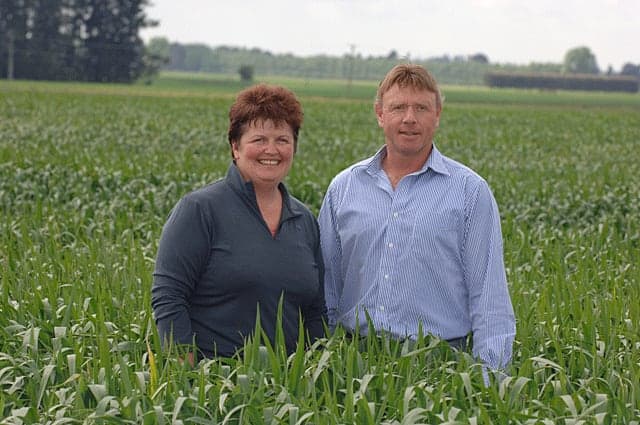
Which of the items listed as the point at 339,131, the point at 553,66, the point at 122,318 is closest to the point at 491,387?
the point at 122,318

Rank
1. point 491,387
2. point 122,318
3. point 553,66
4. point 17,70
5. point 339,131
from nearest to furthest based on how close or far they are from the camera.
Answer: point 491,387, point 122,318, point 339,131, point 17,70, point 553,66

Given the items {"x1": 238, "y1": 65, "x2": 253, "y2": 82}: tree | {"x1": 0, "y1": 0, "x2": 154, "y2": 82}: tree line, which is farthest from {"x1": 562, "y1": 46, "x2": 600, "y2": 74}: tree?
{"x1": 0, "y1": 0, "x2": 154, "y2": 82}: tree line

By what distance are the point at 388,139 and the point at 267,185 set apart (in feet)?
1.98

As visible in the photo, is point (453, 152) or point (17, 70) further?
point (17, 70)

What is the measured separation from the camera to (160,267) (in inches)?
167

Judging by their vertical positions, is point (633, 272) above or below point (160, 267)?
below

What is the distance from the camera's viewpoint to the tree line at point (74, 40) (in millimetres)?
71688

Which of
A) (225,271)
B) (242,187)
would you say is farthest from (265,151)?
(225,271)

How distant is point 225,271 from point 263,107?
2.38ft

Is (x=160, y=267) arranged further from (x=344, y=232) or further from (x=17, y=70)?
(x=17, y=70)

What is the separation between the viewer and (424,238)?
14.9ft

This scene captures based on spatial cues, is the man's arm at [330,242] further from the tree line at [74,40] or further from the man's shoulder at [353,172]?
the tree line at [74,40]

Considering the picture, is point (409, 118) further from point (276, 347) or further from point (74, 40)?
point (74, 40)

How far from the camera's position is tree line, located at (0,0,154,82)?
71688 millimetres
